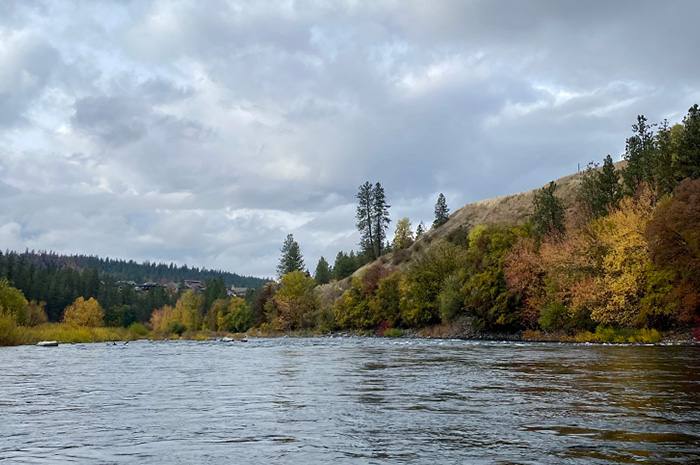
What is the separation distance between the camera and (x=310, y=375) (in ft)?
80.5

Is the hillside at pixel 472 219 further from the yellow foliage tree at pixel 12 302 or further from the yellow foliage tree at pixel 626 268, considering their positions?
the yellow foliage tree at pixel 626 268

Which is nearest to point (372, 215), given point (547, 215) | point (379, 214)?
point (379, 214)

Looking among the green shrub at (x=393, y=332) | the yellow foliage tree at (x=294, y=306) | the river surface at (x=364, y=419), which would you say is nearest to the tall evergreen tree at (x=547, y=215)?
the green shrub at (x=393, y=332)

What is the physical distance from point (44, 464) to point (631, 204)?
2246 inches

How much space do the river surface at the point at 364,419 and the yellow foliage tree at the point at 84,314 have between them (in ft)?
502

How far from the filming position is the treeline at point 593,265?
1852 inches

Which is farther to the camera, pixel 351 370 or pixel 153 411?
pixel 351 370

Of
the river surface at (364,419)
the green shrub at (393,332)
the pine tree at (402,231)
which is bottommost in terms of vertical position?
the green shrub at (393,332)

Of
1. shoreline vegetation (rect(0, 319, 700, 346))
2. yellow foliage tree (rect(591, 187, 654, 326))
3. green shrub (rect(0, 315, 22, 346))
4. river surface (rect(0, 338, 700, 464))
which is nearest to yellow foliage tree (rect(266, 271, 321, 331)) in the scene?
shoreline vegetation (rect(0, 319, 700, 346))

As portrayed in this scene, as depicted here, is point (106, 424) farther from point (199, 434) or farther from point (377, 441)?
point (377, 441)

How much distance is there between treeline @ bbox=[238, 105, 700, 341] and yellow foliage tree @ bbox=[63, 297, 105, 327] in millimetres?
95652

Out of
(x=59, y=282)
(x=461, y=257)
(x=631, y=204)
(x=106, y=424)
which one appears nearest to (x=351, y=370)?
(x=106, y=424)

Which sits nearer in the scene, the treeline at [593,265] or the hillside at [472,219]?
the treeline at [593,265]

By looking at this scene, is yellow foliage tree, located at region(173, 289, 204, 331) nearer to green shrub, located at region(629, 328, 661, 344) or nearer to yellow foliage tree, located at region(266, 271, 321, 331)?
yellow foliage tree, located at region(266, 271, 321, 331)
